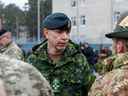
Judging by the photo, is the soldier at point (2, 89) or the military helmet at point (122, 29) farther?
the military helmet at point (122, 29)

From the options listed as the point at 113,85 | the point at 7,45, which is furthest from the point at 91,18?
the point at 113,85

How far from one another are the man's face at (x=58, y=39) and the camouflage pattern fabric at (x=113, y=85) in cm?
142

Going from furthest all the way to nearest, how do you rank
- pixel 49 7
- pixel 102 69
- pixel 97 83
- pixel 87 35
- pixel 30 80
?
pixel 49 7 → pixel 87 35 → pixel 102 69 → pixel 97 83 → pixel 30 80

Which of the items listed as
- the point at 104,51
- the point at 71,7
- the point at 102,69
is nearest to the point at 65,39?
the point at 102,69

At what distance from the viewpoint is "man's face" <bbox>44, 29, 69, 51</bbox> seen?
3.81m

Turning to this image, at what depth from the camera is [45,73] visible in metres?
3.80

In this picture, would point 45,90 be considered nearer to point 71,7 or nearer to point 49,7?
point 71,7

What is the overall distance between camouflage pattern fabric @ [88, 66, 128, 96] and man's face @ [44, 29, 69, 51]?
142 cm

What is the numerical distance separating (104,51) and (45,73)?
34.2ft

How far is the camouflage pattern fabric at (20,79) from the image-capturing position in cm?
116

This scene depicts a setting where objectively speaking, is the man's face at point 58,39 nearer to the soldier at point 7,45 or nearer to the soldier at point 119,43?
the soldier at point 119,43

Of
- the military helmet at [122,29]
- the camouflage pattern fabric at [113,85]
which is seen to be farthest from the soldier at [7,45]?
the camouflage pattern fabric at [113,85]

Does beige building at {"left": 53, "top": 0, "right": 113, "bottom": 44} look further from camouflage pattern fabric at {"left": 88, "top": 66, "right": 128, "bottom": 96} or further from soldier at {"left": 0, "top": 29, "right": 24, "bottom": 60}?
camouflage pattern fabric at {"left": 88, "top": 66, "right": 128, "bottom": 96}

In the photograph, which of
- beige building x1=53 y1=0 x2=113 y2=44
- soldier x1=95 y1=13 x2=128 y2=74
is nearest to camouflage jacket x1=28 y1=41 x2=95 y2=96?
soldier x1=95 y1=13 x2=128 y2=74
